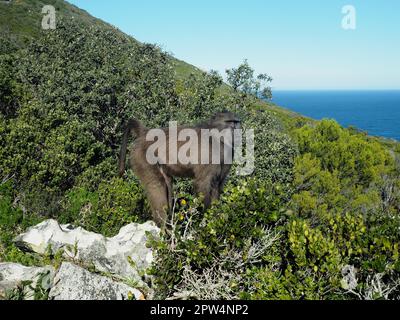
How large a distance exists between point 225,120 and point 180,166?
1.01 m

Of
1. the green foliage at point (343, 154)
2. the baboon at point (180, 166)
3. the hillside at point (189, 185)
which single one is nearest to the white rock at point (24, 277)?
the hillside at point (189, 185)

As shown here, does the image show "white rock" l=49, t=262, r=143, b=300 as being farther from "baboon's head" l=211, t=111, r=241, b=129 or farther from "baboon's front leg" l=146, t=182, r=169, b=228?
"baboon's head" l=211, t=111, r=241, b=129

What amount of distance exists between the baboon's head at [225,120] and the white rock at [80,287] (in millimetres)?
3011

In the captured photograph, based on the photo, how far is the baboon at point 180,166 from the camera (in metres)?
6.04

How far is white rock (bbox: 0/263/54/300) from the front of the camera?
4031 millimetres

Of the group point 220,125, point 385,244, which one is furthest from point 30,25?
point 385,244

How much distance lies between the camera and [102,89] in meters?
13.1

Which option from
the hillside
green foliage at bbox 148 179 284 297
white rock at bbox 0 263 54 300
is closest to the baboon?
the hillside

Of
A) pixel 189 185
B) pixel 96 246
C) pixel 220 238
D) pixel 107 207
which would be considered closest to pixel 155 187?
pixel 96 246

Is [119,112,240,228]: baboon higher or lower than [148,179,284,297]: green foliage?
higher

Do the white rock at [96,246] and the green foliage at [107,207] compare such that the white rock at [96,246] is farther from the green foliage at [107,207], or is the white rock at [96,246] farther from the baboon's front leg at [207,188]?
the green foliage at [107,207]

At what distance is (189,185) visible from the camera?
952 cm

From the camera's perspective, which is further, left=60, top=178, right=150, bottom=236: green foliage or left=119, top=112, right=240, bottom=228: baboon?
left=60, top=178, right=150, bottom=236: green foliage

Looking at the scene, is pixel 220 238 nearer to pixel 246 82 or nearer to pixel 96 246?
pixel 96 246
